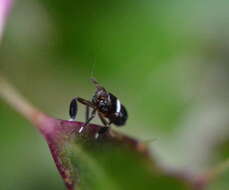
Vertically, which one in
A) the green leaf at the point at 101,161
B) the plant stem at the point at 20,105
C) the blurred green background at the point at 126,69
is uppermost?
the blurred green background at the point at 126,69

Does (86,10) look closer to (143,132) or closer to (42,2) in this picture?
(42,2)

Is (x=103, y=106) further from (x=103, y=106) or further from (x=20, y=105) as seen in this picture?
(x=20, y=105)

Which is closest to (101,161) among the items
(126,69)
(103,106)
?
(103,106)

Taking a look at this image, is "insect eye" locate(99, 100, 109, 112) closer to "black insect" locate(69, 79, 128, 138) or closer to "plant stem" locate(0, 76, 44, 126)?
"black insect" locate(69, 79, 128, 138)

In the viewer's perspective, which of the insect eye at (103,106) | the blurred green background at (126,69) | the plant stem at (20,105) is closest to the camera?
the plant stem at (20,105)

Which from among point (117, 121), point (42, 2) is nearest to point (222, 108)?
point (42, 2)

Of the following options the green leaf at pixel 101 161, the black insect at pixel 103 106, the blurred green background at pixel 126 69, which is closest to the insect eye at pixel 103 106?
the black insect at pixel 103 106

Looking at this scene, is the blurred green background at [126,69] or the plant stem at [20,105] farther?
the blurred green background at [126,69]

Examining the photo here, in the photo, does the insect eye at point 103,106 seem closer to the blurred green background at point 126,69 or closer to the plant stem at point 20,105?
the plant stem at point 20,105

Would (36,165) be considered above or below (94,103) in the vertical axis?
above
